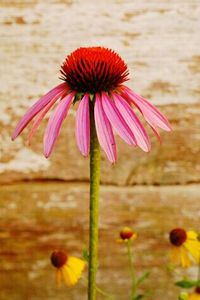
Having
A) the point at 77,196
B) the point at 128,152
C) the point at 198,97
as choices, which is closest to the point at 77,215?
the point at 77,196

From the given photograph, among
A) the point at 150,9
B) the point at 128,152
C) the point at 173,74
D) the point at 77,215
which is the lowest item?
the point at 77,215

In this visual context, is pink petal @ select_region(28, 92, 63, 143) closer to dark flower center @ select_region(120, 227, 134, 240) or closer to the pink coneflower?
the pink coneflower

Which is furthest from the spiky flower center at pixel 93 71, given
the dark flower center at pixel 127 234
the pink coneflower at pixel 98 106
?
the dark flower center at pixel 127 234

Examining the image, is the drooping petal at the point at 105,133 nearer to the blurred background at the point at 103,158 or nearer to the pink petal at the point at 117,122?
the pink petal at the point at 117,122

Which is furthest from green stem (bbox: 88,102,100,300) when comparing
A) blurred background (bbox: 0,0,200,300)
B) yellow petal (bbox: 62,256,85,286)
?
blurred background (bbox: 0,0,200,300)

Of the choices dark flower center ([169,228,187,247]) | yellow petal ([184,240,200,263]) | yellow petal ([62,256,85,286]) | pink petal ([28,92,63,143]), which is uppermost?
pink petal ([28,92,63,143])

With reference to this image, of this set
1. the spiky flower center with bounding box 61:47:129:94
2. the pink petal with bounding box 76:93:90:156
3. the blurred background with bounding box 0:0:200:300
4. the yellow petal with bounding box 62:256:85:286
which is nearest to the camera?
the pink petal with bounding box 76:93:90:156

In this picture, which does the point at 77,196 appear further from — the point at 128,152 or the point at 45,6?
the point at 45,6
